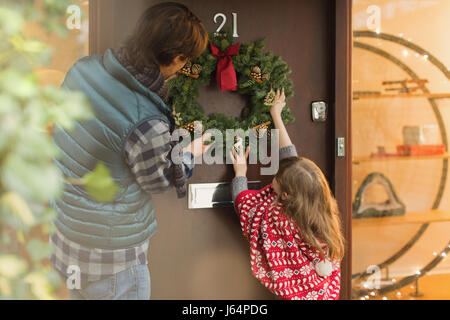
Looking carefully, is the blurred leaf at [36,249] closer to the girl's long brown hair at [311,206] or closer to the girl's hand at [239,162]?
the girl's long brown hair at [311,206]

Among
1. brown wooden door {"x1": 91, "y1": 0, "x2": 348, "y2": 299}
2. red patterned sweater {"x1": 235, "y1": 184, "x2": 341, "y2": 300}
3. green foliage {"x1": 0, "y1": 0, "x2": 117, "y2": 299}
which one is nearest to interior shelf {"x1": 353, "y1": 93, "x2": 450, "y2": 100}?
brown wooden door {"x1": 91, "y1": 0, "x2": 348, "y2": 299}

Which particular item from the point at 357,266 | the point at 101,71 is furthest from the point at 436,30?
the point at 101,71

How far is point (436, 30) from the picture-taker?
71.1 inches

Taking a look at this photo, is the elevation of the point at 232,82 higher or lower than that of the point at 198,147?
higher

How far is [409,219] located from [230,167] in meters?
0.97

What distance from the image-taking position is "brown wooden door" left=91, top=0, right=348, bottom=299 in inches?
64.2

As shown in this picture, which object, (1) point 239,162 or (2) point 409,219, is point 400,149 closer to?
(2) point 409,219

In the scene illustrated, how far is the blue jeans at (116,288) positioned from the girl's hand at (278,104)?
858 mm

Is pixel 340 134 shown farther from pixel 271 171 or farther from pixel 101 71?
pixel 101 71

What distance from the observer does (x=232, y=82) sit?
1545mm

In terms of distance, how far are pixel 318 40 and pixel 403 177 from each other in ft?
2.63

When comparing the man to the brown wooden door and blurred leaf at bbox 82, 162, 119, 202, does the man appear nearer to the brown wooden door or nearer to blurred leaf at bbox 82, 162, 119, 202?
the brown wooden door

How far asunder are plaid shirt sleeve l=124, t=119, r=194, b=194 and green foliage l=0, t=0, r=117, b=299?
0.52 m

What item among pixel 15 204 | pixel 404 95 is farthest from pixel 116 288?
pixel 404 95
